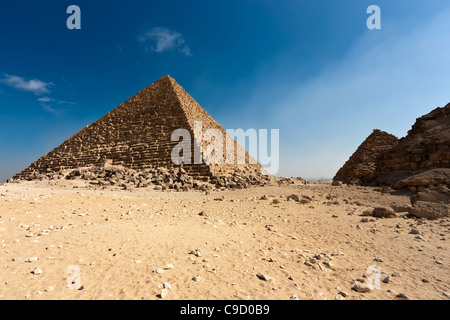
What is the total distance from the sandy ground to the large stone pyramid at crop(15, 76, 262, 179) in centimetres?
1063

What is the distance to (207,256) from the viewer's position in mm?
2930

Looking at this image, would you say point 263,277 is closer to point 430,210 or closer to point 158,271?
point 158,271

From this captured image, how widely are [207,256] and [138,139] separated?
2022cm

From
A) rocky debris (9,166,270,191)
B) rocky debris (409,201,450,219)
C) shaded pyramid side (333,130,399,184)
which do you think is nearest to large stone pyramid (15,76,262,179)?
rocky debris (9,166,270,191)

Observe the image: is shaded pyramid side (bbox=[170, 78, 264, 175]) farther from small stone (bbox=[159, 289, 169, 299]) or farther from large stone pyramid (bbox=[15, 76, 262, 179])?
small stone (bbox=[159, 289, 169, 299])

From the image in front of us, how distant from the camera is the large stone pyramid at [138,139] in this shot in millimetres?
17902

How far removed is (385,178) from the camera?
14930 mm

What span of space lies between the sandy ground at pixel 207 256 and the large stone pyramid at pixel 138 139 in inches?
419

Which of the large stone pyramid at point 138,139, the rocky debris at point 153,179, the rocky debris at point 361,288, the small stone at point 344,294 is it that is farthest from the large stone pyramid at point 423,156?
the large stone pyramid at point 138,139

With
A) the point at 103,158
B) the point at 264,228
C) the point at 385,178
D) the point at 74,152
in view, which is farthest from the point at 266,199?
the point at 74,152

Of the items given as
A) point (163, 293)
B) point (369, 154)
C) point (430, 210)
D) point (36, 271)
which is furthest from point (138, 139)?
point (369, 154)

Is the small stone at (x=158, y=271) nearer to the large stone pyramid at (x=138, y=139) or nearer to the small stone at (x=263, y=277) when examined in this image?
the small stone at (x=263, y=277)

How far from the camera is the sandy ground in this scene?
2.11 metres
